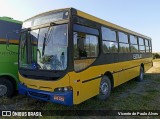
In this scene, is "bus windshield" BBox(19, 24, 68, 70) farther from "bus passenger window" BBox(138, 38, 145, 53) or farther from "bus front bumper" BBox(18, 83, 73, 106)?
"bus passenger window" BBox(138, 38, 145, 53)

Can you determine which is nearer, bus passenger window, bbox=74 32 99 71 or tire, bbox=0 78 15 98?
bus passenger window, bbox=74 32 99 71

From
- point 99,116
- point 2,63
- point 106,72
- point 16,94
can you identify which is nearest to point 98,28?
point 106,72

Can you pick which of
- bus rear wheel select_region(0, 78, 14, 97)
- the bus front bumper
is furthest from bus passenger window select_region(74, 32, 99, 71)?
bus rear wheel select_region(0, 78, 14, 97)

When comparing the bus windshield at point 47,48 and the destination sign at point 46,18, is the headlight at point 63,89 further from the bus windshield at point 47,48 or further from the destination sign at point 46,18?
the destination sign at point 46,18

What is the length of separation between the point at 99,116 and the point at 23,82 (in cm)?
270

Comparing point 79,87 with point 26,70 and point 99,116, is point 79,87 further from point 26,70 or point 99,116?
point 26,70

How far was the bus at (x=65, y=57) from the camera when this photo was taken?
550 centimetres

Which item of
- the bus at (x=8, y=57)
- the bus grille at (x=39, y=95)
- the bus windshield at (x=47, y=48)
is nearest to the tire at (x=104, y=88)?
the bus grille at (x=39, y=95)

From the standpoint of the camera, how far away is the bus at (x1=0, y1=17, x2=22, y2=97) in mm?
7547

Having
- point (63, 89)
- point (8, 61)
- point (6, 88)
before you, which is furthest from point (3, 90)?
point (63, 89)

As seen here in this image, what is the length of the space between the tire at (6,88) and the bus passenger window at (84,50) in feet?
11.0

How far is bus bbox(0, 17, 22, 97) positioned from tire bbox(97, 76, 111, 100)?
3347 millimetres

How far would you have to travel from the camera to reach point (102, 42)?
731 centimetres

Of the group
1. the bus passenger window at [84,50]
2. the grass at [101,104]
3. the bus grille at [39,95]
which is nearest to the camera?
the bus passenger window at [84,50]
